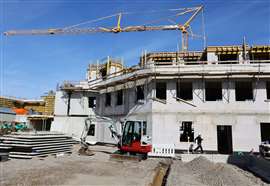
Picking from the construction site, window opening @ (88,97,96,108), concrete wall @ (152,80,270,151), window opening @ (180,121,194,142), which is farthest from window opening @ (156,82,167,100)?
window opening @ (88,97,96,108)

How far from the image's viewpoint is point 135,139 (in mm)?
16891

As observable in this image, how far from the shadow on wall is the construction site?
0.19 ft

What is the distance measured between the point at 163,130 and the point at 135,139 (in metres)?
4.82

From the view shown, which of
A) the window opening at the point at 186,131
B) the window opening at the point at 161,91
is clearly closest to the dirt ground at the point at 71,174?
the window opening at the point at 186,131

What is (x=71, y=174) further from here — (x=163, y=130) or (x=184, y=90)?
(x=184, y=90)

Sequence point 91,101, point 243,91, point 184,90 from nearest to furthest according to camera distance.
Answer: point 243,91 → point 184,90 → point 91,101

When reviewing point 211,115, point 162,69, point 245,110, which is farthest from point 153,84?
point 245,110

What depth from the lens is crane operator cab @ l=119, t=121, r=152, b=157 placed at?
16625 mm

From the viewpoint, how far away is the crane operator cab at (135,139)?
1662 cm

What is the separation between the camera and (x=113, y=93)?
89.9 ft

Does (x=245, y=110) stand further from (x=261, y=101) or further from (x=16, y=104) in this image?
(x=16, y=104)

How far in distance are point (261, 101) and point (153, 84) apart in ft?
31.8

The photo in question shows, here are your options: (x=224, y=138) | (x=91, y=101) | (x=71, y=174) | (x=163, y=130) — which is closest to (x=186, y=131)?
(x=163, y=130)

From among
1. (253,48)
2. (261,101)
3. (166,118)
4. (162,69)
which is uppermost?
(253,48)
